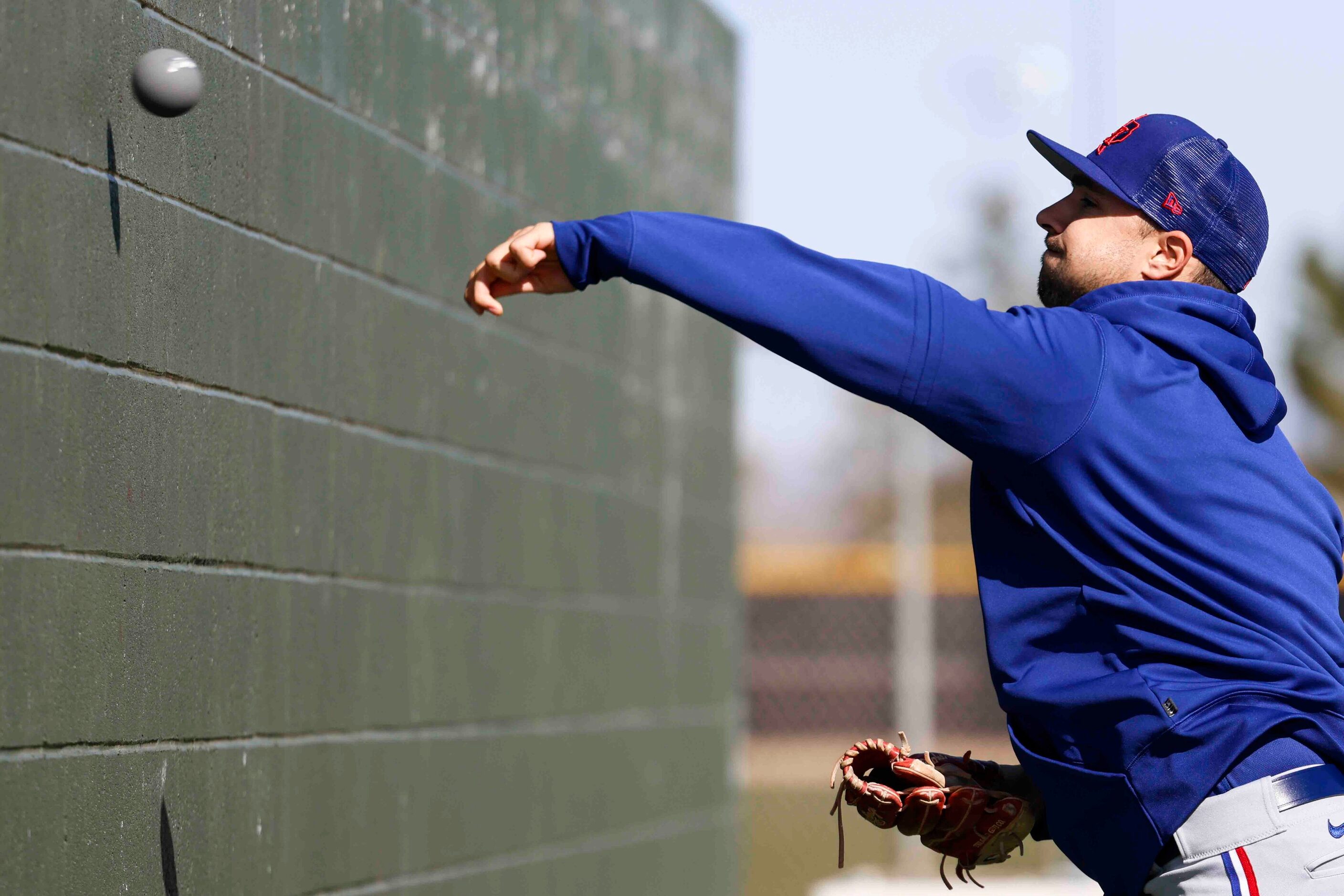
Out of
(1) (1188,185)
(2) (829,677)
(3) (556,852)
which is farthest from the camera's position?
(2) (829,677)

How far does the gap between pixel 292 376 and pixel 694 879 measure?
4.04m

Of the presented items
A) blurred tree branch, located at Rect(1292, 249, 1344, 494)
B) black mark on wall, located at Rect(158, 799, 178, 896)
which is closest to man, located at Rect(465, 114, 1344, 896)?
black mark on wall, located at Rect(158, 799, 178, 896)

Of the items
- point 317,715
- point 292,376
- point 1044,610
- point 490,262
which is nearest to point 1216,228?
point 1044,610

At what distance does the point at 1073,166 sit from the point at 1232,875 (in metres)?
1.29

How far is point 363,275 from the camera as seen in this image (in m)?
4.48

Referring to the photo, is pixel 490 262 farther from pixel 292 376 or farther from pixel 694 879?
pixel 694 879

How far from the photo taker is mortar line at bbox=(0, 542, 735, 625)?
10.3ft

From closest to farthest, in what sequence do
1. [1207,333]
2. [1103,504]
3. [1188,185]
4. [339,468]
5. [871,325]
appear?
[871,325]
[1103,504]
[1207,333]
[1188,185]
[339,468]

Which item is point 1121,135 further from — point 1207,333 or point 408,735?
point 408,735

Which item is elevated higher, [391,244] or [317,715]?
[391,244]

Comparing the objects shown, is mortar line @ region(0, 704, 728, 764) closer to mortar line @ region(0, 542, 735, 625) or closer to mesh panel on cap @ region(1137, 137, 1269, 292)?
mortar line @ region(0, 542, 735, 625)

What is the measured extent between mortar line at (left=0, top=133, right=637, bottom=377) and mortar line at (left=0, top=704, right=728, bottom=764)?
107cm

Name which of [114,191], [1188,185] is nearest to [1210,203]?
[1188,185]

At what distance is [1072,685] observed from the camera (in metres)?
2.80
